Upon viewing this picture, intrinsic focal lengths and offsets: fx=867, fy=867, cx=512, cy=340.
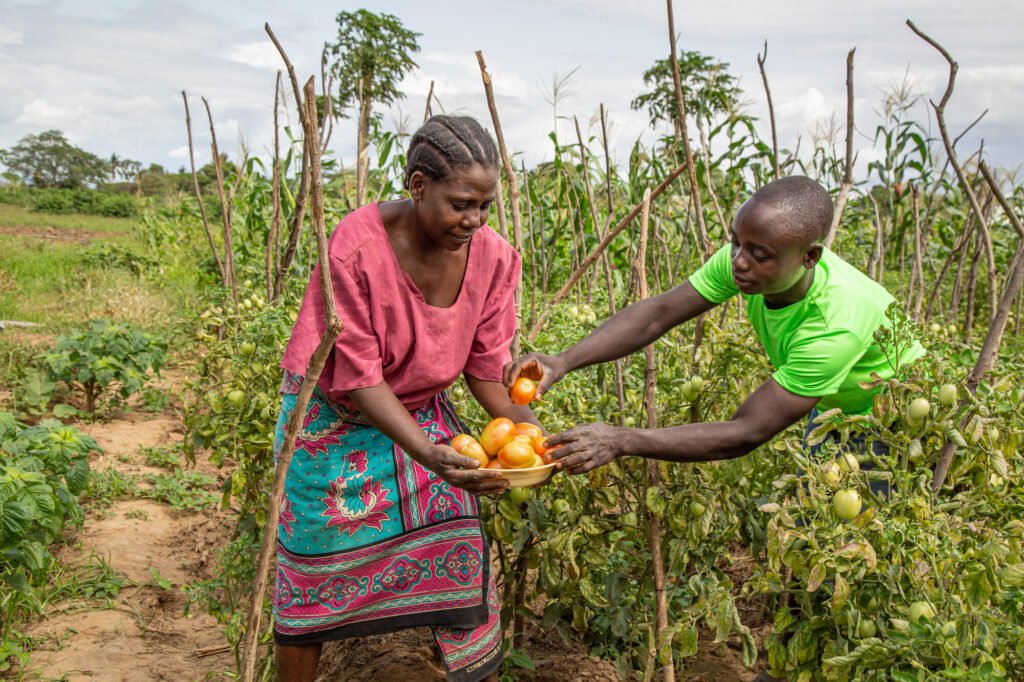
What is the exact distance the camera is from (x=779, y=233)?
1806 millimetres

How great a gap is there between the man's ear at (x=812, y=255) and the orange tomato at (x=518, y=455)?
2.40 feet

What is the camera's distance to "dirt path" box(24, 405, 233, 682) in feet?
8.71

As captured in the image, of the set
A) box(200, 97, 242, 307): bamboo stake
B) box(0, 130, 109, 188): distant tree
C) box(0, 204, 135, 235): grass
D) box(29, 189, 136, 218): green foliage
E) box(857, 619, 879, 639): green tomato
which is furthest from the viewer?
box(0, 130, 109, 188): distant tree

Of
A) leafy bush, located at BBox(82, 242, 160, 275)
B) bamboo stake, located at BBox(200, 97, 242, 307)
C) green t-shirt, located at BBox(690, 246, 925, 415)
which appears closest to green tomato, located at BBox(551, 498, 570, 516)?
green t-shirt, located at BBox(690, 246, 925, 415)

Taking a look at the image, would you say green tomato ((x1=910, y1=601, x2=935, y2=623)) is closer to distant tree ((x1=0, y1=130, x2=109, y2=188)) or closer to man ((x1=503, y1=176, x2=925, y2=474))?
man ((x1=503, y1=176, x2=925, y2=474))

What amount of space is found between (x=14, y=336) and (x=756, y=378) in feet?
17.2

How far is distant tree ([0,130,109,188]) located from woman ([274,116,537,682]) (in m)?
31.0

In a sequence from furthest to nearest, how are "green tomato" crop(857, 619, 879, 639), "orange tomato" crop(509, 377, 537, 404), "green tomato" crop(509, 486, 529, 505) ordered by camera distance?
"green tomato" crop(509, 486, 529, 505)
"orange tomato" crop(509, 377, 537, 404)
"green tomato" crop(857, 619, 879, 639)

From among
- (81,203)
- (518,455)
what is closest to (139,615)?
(518,455)

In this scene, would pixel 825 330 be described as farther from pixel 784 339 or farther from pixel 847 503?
pixel 847 503

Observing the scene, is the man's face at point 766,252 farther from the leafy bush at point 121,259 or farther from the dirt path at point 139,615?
the leafy bush at point 121,259

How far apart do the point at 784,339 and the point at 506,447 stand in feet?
2.42

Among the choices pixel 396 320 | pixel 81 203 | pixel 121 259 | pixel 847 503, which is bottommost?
pixel 847 503

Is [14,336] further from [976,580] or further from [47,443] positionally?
[976,580]
